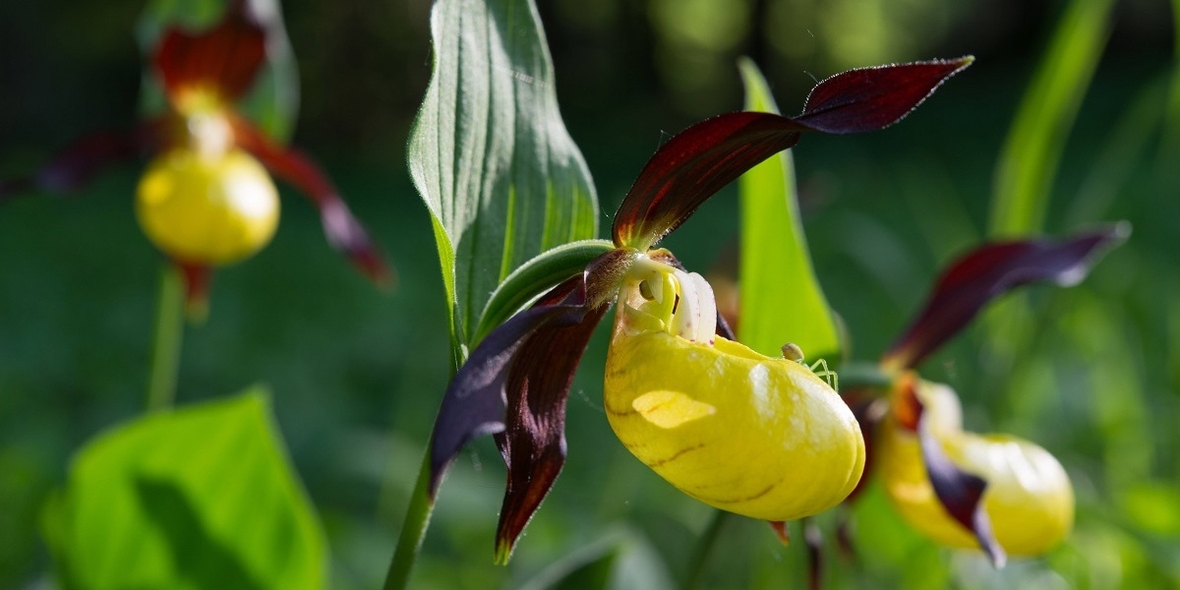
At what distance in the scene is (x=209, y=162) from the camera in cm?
161

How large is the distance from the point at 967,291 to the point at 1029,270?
7cm

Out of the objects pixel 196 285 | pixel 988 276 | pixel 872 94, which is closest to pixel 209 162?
pixel 196 285

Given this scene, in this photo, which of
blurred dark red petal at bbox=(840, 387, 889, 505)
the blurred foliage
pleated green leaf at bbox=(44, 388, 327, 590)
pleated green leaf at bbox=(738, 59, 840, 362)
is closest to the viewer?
pleated green leaf at bbox=(738, 59, 840, 362)

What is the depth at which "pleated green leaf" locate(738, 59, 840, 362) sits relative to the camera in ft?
2.83

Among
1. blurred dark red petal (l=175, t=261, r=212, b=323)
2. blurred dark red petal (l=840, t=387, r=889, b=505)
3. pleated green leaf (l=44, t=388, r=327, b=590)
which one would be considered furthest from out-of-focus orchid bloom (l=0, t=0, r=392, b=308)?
blurred dark red petal (l=840, t=387, r=889, b=505)

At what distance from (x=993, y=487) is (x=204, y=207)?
3.72 feet

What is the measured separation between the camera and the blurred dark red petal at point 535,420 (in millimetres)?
671

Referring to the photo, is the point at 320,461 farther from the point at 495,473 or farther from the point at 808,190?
the point at 808,190

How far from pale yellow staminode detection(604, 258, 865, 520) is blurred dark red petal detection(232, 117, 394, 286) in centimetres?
92

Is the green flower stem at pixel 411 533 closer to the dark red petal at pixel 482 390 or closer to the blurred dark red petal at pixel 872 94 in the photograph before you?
the dark red petal at pixel 482 390

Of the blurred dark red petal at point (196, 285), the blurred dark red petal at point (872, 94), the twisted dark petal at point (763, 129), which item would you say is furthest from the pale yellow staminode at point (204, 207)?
the blurred dark red petal at point (872, 94)

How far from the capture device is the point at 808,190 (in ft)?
4.76

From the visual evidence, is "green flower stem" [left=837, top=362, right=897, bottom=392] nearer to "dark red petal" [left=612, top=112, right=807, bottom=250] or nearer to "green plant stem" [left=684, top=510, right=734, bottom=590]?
"green plant stem" [left=684, top=510, right=734, bottom=590]

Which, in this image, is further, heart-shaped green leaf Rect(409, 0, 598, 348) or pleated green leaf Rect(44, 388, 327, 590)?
pleated green leaf Rect(44, 388, 327, 590)
